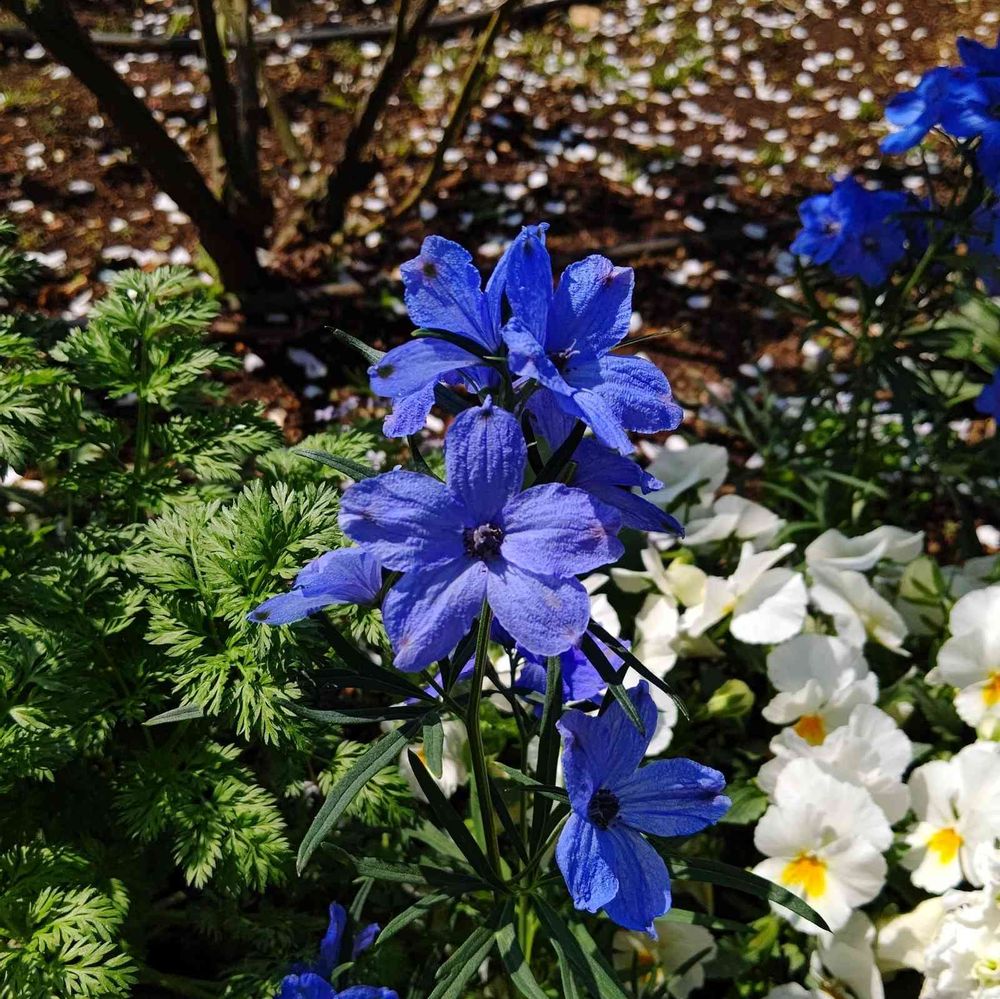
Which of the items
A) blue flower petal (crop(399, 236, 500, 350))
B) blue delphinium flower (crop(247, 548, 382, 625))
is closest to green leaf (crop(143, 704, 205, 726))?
blue delphinium flower (crop(247, 548, 382, 625))

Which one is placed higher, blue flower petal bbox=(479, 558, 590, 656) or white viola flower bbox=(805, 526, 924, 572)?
blue flower petal bbox=(479, 558, 590, 656)

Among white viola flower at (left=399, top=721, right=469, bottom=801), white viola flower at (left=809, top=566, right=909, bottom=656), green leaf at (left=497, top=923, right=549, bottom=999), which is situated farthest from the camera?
white viola flower at (left=809, top=566, right=909, bottom=656)

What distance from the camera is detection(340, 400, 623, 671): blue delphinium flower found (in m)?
0.81

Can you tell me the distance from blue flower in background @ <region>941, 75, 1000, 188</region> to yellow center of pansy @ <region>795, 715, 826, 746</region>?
0.87 meters

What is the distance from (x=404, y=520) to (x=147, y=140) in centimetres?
194

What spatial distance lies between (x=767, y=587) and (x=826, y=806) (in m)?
0.41

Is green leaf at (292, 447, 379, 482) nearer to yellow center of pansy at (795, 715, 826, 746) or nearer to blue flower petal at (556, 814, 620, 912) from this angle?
blue flower petal at (556, 814, 620, 912)

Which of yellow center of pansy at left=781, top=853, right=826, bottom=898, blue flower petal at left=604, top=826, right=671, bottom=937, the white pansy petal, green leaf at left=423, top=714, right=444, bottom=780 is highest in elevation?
green leaf at left=423, top=714, right=444, bottom=780

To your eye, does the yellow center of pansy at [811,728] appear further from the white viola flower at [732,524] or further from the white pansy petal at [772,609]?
the white viola flower at [732,524]

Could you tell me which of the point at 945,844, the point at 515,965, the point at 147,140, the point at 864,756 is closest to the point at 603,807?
the point at 515,965

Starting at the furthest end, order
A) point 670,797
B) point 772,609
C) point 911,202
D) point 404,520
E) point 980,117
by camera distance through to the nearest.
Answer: point 911,202, point 772,609, point 980,117, point 670,797, point 404,520

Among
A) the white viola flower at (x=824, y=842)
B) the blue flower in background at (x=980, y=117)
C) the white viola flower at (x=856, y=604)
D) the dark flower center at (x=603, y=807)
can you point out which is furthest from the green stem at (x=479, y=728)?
the blue flower in background at (x=980, y=117)

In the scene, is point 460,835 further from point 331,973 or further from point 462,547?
point 462,547

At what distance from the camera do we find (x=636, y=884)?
3.31 feet
